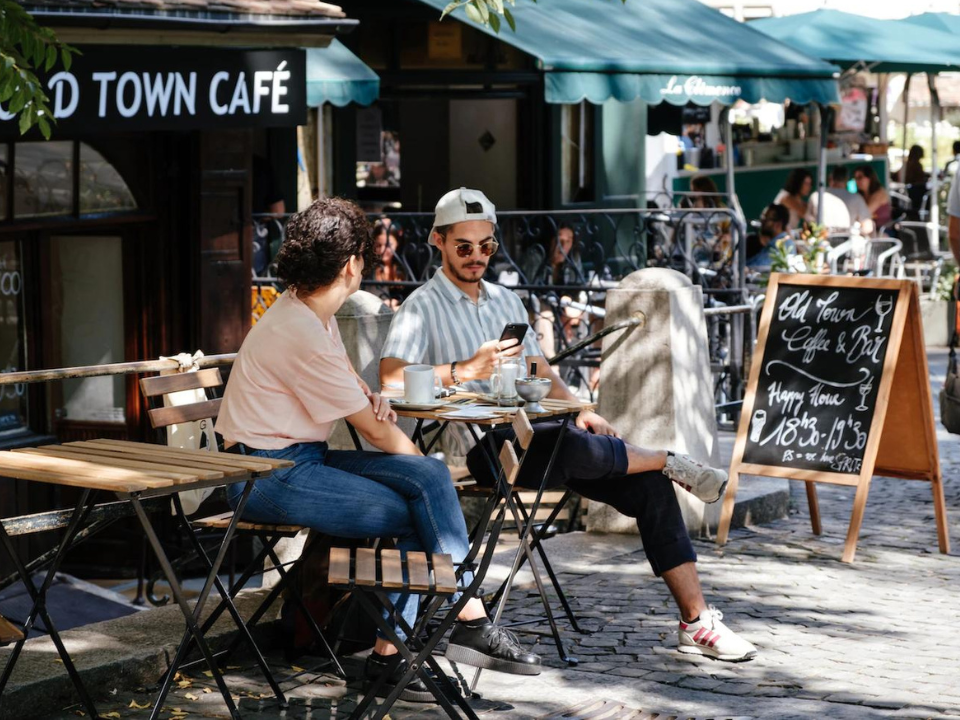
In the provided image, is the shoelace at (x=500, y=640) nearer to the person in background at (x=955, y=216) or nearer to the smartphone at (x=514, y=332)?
the smartphone at (x=514, y=332)

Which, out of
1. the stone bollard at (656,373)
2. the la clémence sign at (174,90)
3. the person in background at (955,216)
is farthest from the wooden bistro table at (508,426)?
the person in background at (955,216)

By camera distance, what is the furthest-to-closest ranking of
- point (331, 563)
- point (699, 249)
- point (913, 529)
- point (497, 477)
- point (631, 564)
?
point (699, 249) < point (913, 529) < point (631, 564) < point (497, 477) < point (331, 563)

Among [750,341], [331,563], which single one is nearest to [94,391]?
[750,341]

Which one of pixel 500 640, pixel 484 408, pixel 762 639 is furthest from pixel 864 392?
pixel 500 640

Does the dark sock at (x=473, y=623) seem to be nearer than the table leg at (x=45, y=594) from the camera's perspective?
No

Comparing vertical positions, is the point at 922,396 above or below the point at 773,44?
below

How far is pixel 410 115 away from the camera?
17.6m

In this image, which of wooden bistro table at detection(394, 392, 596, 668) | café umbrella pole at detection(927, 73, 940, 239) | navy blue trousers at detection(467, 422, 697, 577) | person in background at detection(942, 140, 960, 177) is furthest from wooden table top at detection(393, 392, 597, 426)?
person in background at detection(942, 140, 960, 177)

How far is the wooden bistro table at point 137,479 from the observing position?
429cm

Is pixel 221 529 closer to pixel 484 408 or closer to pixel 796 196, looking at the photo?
pixel 484 408

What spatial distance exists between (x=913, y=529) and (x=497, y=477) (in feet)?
11.1

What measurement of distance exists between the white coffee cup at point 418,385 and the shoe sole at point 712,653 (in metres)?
1.25

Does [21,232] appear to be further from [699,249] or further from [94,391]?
[699,249]

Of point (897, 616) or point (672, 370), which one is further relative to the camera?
point (672, 370)
